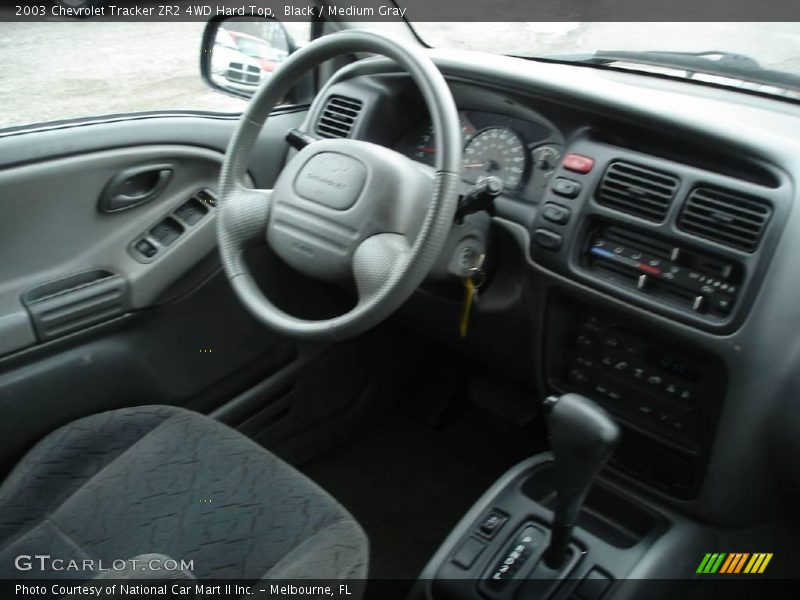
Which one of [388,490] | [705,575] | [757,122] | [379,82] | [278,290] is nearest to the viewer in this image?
[757,122]

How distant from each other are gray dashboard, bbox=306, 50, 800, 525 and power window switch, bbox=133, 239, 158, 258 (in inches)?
19.9

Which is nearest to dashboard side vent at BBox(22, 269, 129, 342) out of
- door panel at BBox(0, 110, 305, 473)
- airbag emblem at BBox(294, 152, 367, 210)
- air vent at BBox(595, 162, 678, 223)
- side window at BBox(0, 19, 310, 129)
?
door panel at BBox(0, 110, 305, 473)

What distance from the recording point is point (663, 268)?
1.37 m

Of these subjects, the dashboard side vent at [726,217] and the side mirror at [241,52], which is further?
the side mirror at [241,52]

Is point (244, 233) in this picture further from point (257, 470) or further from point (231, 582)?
point (231, 582)

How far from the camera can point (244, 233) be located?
1.47 meters

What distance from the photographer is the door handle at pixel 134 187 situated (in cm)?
171

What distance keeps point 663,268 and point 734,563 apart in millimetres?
633

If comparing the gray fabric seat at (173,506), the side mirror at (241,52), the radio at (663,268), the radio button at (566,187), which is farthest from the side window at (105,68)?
the radio at (663,268)

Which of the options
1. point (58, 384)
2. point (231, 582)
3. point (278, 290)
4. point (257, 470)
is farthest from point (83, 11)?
point (231, 582)

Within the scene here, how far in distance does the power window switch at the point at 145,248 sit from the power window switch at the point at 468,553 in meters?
0.90

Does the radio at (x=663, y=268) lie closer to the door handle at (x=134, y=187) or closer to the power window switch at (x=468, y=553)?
the power window switch at (x=468, y=553)

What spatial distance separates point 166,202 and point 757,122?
1.20 metres

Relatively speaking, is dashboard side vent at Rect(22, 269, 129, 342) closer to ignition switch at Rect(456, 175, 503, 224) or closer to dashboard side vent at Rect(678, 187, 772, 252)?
ignition switch at Rect(456, 175, 503, 224)
